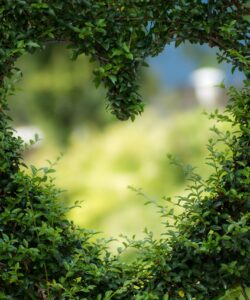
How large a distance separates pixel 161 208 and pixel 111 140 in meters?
7.65

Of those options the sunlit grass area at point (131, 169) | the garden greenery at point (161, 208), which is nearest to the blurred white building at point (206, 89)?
the sunlit grass area at point (131, 169)

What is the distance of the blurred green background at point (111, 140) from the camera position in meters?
8.94

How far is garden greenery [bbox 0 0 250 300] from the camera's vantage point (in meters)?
2.65

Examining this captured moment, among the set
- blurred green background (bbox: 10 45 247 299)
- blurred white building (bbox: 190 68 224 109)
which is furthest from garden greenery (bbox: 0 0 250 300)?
blurred white building (bbox: 190 68 224 109)

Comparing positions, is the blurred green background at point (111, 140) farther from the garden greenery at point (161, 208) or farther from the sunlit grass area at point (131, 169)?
→ the garden greenery at point (161, 208)

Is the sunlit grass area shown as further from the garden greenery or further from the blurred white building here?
the garden greenery

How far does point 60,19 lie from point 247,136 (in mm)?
1029

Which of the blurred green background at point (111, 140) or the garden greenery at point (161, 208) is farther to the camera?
the blurred green background at point (111, 140)

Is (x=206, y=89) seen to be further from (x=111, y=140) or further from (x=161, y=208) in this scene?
(x=161, y=208)

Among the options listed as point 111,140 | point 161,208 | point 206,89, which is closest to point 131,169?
point 111,140

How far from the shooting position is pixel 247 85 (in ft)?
9.29

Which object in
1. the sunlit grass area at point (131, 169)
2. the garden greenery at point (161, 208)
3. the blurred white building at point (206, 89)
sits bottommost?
the garden greenery at point (161, 208)

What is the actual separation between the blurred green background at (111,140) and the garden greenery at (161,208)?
456 centimetres

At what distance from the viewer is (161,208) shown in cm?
276
